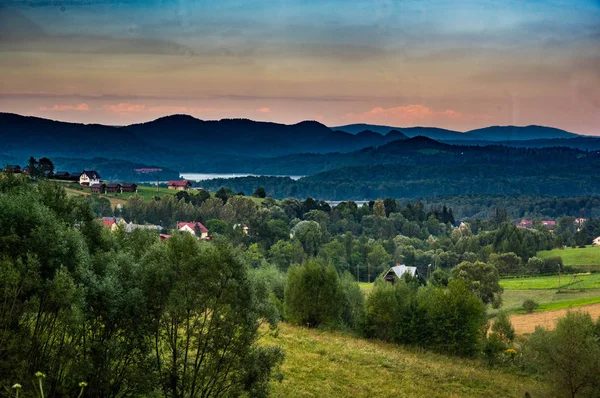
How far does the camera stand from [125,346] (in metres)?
14.6

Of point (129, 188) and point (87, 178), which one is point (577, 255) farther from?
point (87, 178)

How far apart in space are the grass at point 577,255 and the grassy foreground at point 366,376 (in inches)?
3580

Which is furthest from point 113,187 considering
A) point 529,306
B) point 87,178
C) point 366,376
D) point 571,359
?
point 571,359

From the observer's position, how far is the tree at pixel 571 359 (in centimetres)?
2938

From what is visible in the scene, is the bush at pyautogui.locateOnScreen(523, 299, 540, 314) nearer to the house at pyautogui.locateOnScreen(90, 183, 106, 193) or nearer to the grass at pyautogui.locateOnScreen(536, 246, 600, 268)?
the grass at pyautogui.locateOnScreen(536, 246, 600, 268)

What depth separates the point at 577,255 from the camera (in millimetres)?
122812

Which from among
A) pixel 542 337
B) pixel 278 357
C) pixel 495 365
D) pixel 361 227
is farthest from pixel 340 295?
pixel 361 227

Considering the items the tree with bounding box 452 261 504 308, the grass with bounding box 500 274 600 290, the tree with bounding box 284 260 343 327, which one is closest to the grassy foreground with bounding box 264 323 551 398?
the tree with bounding box 284 260 343 327

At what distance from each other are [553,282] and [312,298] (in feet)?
211

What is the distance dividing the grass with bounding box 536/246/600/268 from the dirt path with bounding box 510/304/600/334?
54689 millimetres

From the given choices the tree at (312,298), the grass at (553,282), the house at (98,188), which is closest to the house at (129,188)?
the house at (98,188)

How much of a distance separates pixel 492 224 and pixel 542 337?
542 feet

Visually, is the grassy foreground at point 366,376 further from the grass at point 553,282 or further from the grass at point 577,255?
the grass at point 577,255

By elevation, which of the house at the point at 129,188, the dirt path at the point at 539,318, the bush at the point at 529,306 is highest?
the house at the point at 129,188
